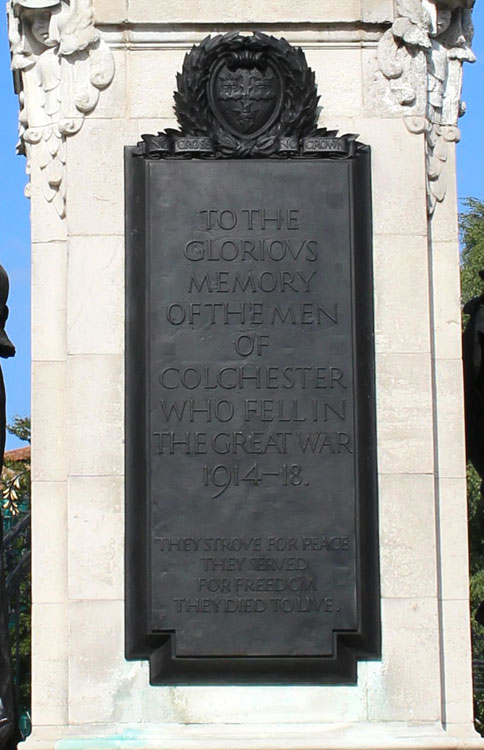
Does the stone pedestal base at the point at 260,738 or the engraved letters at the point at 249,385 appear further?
the engraved letters at the point at 249,385

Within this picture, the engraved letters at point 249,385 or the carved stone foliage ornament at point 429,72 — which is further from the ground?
the carved stone foliage ornament at point 429,72

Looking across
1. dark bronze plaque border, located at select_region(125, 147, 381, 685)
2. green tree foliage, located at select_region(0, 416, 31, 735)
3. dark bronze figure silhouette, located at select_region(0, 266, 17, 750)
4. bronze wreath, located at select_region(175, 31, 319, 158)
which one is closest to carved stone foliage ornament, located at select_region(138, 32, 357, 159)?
bronze wreath, located at select_region(175, 31, 319, 158)

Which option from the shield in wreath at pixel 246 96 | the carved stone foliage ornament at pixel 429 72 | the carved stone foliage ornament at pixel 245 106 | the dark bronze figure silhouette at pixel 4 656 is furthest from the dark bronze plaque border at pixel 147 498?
the dark bronze figure silhouette at pixel 4 656

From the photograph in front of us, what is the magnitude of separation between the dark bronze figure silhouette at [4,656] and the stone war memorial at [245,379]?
0.24m

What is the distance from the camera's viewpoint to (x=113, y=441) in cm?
1155

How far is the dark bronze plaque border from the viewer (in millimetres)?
11250

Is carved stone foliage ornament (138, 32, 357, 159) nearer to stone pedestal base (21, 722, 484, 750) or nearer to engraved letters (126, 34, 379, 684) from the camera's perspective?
engraved letters (126, 34, 379, 684)

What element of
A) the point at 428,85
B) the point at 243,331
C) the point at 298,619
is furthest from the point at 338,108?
the point at 298,619

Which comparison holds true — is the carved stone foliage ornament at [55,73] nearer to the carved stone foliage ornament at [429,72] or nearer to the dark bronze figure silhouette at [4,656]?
the dark bronze figure silhouette at [4,656]

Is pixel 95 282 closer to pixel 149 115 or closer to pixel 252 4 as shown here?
pixel 149 115

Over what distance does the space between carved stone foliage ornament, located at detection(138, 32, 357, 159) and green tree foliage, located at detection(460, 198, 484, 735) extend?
1007 centimetres

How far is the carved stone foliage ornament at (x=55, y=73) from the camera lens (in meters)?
12.0

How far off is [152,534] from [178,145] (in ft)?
8.98

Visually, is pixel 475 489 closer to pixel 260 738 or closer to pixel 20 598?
pixel 20 598
